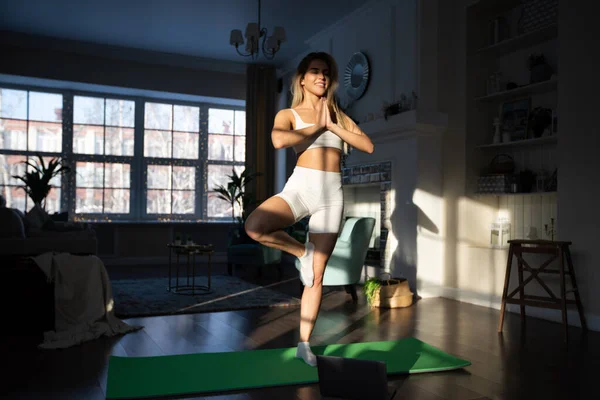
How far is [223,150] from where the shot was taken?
944 cm

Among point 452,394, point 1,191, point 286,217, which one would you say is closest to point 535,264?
point 452,394

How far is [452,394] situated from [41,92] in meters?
7.94

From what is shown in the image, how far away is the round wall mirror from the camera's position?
6346 millimetres

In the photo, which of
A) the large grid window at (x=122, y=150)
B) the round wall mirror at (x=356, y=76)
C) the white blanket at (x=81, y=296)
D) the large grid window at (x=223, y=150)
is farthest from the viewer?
the large grid window at (x=223, y=150)

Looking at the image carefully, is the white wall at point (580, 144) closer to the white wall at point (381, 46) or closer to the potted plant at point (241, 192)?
the white wall at point (381, 46)

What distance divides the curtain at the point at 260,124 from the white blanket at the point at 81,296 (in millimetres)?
5109

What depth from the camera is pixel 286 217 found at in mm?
2471

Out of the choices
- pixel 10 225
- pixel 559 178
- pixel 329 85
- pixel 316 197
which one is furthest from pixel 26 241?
pixel 559 178

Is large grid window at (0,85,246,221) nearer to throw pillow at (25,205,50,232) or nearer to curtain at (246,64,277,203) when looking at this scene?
curtain at (246,64,277,203)

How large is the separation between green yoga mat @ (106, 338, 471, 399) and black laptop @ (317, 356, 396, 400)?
28 centimetres

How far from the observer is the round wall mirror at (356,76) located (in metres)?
6.35

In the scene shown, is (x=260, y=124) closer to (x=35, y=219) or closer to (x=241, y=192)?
(x=241, y=192)

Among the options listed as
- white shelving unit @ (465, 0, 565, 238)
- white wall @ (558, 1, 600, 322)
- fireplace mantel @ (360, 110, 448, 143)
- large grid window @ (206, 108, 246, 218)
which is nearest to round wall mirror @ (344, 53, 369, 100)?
fireplace mantel @ (360, 110, 448, 143)

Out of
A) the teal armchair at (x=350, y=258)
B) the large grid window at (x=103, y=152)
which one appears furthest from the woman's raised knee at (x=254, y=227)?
the large grid window at (x=103, y=152)
